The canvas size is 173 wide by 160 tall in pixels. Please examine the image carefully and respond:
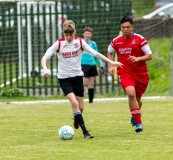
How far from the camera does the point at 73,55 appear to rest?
10266 millimetres

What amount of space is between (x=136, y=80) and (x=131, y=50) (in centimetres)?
50

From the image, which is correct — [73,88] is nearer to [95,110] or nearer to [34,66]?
[95,110]

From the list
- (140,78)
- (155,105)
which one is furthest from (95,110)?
(140,78)

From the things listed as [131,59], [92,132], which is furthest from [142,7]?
[92,132]

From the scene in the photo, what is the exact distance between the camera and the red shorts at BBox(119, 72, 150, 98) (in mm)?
10414

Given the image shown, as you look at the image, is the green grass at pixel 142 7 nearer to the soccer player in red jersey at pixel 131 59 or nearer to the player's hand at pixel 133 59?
the soccer player in red jersey at pixel 131 59

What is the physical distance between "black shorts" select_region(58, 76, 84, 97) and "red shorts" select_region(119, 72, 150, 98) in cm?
69

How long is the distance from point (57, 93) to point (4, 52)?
189 centimetres

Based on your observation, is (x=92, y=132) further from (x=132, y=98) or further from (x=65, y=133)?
(x=65, y=133)

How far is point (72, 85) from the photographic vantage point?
10367 millimetres

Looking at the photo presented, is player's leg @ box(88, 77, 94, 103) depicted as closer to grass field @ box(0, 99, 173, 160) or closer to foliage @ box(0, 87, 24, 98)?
grass field @ box(0, 99, 173, 160)

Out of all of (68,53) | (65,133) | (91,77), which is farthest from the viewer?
(91,77)

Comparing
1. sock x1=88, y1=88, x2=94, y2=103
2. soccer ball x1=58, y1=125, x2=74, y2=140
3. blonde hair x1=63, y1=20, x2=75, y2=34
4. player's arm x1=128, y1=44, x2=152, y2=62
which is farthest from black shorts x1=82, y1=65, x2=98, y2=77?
soccer ball x1=58, y1=125, x2=74, y2=140

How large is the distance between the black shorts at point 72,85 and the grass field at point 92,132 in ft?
2.27
